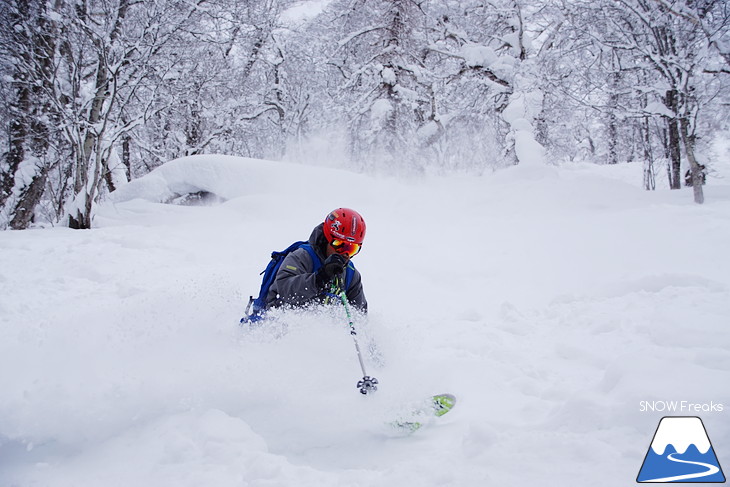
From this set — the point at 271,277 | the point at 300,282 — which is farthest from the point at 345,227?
the point at 271,277

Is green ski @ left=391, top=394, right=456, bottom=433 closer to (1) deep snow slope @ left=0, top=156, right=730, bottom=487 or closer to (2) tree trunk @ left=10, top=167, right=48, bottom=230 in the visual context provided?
(1) deep snow slope @ left=0, top=156, right=730, bottom=487

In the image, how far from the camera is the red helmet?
12.8 ft

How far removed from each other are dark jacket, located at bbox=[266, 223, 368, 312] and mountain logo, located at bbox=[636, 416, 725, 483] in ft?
8.21

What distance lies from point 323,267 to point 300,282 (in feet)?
0.85

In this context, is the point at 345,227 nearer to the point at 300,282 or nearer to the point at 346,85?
the point at 300,282

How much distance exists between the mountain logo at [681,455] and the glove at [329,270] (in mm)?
2355

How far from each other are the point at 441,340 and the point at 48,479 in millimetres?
3464

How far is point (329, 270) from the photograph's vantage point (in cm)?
358

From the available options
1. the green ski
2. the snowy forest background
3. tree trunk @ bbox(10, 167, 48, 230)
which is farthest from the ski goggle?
tree trunk @ bbox(10, 167, 48, 230)

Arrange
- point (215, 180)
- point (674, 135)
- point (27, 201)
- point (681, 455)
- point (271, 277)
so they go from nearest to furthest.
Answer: point (681, 455)
point (271, 277)
point (27, 201)
point (674, 135)
point (215, 180)

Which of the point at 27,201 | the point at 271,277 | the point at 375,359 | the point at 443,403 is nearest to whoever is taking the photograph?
the point at 443,403

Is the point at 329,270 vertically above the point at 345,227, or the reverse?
the point at 345,227

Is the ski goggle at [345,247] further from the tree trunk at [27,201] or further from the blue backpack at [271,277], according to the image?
the tree trunk at [27,201]

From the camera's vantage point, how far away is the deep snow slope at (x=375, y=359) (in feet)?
7.84
